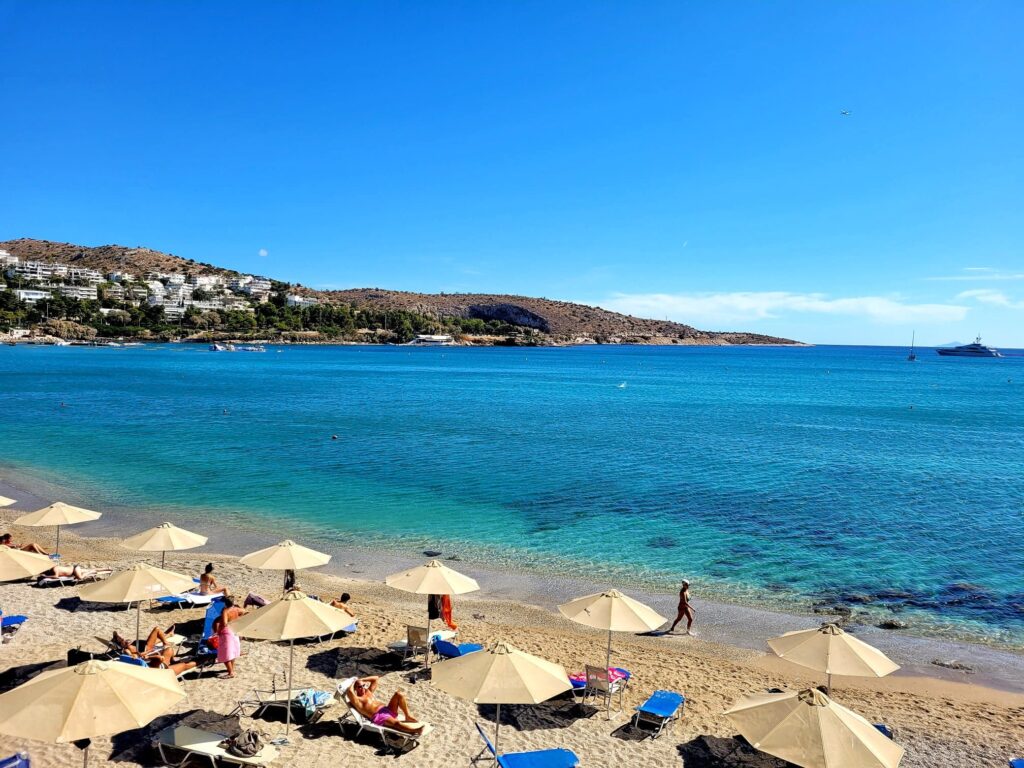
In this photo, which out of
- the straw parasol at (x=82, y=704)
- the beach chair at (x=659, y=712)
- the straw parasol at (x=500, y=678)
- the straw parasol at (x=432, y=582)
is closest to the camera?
Answer: the straw parasol at (x=82, y=704)

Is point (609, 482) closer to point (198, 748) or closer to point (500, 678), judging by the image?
point (500, 678)

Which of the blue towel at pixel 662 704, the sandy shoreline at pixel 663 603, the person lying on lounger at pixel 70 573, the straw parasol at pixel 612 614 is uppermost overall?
the straw parasol at pixel 612 614

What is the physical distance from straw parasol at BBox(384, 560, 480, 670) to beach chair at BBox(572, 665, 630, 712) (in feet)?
7.75

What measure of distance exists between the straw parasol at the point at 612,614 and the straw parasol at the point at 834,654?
194 cm

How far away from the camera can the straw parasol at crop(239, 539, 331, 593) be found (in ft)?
41.6

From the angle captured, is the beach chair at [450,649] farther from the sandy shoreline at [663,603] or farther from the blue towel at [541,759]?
the sandy shoreline at [663,603]

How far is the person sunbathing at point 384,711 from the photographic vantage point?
30.1ft

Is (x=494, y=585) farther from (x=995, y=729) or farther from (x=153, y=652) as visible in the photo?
(x=995, y=729)

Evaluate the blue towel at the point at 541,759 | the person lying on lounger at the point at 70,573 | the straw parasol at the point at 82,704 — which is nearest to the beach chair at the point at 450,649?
the blue towel at the point at 541,759

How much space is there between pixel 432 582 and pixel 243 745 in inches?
159

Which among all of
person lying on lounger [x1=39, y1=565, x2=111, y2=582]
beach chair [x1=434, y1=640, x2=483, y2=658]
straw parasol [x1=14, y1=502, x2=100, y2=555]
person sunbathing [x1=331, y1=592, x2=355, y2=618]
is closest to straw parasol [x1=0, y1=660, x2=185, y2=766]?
beach chair [x1=434, y1=640, x2=483, y2=658]

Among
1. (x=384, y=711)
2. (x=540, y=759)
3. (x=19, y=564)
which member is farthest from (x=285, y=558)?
(x=540, y=759)

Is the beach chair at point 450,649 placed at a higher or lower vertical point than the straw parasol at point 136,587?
lower

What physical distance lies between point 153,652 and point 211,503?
558 inches
